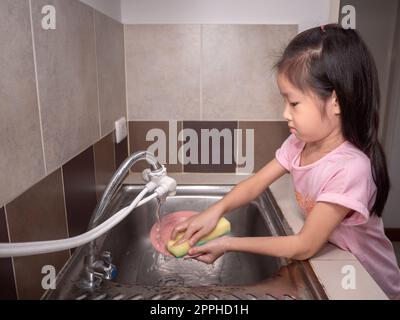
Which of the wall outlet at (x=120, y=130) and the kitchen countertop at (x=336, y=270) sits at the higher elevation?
the wall outlet at (x=120, y=130)

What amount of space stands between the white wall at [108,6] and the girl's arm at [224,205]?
592mm

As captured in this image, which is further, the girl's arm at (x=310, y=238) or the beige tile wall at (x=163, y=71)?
the beige tile wall at (x=163, y=71)

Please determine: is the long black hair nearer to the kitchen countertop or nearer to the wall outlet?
the kitchen countertop

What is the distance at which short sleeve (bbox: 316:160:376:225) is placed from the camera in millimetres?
632

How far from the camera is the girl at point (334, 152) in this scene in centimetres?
65

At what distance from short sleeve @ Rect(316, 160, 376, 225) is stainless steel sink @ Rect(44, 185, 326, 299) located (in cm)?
14

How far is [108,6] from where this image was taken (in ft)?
3.28

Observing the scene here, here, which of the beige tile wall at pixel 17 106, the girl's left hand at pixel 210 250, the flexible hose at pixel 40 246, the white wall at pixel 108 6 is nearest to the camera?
the flexible hose at pixel 40 246

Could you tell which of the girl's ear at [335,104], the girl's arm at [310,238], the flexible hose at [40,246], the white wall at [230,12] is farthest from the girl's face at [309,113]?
the white wall at [230,12]

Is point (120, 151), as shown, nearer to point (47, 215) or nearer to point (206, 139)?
point (206, 139)

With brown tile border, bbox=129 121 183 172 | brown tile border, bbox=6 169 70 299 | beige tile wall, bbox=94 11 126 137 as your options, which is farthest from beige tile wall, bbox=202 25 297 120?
brown tile border, bbox=6 169 70 299

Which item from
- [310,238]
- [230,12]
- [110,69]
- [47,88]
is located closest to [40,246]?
[47,88]

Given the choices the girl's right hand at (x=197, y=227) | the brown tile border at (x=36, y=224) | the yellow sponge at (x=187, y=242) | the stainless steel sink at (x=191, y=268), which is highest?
the brown tile border at (x=36, y=224)

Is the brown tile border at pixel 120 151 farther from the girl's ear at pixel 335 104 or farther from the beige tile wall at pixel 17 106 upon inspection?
the girl's ear at pixel 335 104
